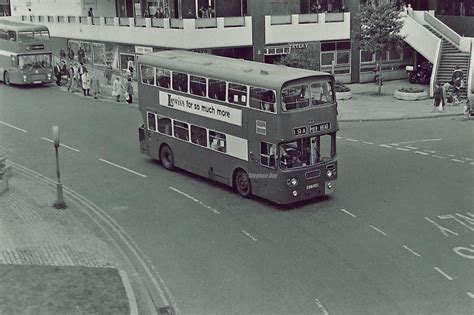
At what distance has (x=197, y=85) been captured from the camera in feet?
76.2

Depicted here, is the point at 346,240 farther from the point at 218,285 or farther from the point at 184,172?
the point at 184,172

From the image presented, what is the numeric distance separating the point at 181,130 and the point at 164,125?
120 centimetres

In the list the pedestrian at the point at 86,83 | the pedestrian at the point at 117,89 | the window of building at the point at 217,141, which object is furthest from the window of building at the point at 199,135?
the pedestrian at the point at 86,83

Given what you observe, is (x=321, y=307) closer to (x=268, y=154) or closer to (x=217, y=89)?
(x=268, y=154)

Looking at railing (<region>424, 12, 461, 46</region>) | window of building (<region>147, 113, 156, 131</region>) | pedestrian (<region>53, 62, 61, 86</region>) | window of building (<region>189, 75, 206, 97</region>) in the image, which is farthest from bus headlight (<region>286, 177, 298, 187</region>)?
pedestrian (<region>53, 62, 61, 86</region>)

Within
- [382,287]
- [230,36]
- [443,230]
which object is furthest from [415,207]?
[230,36]

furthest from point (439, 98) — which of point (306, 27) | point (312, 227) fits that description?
point (312, 227)

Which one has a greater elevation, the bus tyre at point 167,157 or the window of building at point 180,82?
the window of building at point 180,82

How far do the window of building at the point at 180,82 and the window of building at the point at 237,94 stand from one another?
2.54 m

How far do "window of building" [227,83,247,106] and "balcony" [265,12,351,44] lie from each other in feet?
79.0

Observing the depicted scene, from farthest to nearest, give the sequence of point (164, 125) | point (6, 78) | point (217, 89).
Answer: point (6, 78) → point (164, 125) → point (217, 89)

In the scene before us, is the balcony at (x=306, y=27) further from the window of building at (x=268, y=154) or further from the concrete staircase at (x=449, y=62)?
the window of building at (x=268, y=154)

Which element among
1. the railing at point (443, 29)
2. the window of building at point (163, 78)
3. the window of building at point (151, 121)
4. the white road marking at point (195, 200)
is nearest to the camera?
the white road marking at point (195, 200)

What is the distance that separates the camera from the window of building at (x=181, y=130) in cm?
2419
